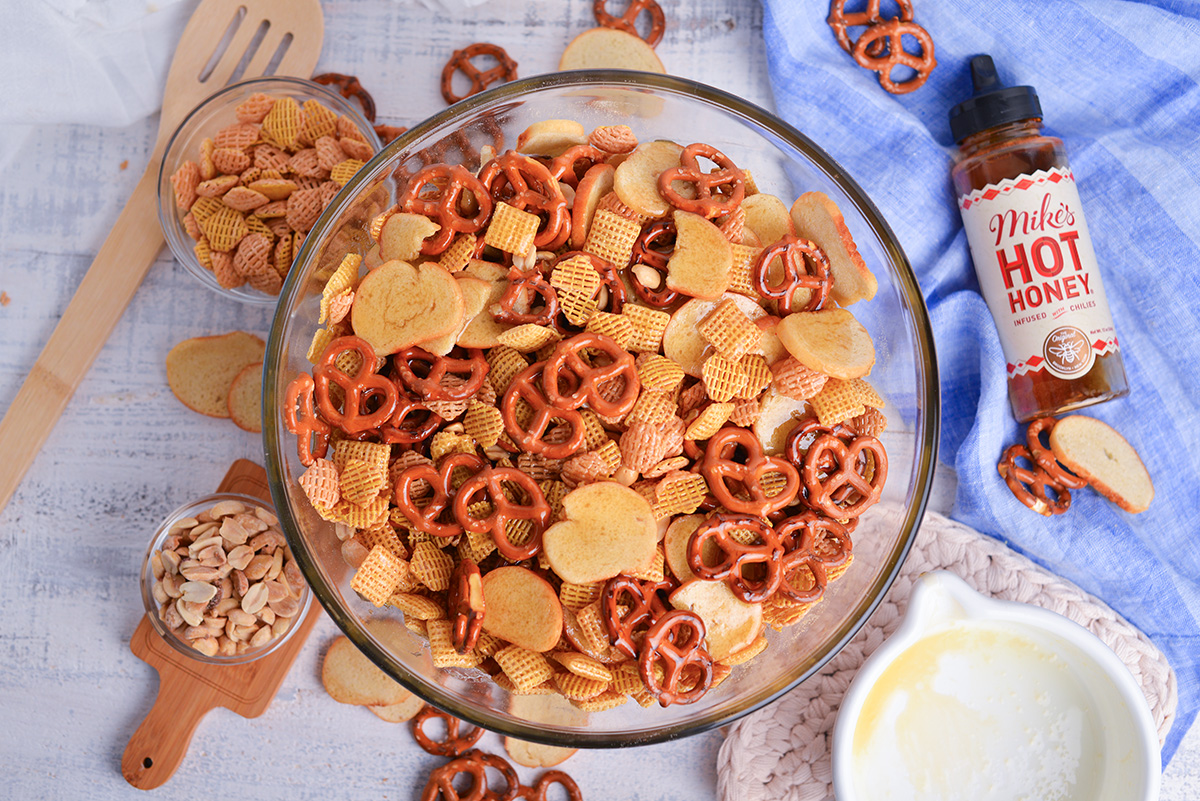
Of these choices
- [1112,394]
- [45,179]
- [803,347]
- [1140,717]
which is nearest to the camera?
[803,347]

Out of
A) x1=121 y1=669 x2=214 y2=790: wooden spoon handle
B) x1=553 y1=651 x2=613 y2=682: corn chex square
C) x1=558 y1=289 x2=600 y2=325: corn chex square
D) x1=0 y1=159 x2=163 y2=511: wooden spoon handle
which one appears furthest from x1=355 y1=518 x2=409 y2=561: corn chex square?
x1=0 y1=159 x2=163 y2=511: wooden spoon handle

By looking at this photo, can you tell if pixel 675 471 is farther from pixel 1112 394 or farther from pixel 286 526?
pixel 1112 394

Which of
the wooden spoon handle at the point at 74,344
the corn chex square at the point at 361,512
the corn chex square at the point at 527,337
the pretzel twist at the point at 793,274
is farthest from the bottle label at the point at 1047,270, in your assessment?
the wooden spoon handle at the point at 74,344

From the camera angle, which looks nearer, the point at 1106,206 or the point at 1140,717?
the point at 1140,717

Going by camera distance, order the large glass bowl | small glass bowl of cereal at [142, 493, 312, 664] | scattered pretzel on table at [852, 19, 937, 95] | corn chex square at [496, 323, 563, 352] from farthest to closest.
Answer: scattered pretzel on table at [852, 19, 937, 95], small glass bowl of cereal at [142, 493, 312, 664], the large glass bowl, corn chex square at [496, 323, 563, 352]

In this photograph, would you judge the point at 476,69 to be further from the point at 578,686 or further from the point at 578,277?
the point at 578,686

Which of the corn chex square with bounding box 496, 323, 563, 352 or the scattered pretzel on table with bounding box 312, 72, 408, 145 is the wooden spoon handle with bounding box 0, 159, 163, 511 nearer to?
the scattered pretzel on table with bounding box 312, 72, 408, 145

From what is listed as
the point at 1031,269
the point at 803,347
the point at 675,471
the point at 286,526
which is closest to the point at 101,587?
the point at 286,526
